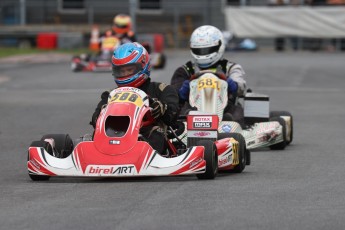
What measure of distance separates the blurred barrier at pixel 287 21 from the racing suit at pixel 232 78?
24876 millimetres

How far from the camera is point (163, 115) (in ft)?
31.9

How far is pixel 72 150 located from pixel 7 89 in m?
13.4

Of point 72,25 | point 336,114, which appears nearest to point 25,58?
point 72,25

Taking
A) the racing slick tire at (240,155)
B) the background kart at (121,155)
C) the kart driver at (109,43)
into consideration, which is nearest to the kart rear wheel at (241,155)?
the racing slick tire at (240,155)

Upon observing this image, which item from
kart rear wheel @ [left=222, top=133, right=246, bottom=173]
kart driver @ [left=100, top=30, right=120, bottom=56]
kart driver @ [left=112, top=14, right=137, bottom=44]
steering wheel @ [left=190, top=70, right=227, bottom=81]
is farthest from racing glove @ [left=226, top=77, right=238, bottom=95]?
kart driver @ [left=100, top=30, right=120, bottom=56]

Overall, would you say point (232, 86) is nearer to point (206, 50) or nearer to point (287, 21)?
point (206, 50)

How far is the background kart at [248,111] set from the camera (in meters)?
12.1

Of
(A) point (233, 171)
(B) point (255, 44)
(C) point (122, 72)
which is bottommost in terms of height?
(B) point (255, 44)

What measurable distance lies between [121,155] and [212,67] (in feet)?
14.0

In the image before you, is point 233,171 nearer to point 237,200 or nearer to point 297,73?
point 237,200

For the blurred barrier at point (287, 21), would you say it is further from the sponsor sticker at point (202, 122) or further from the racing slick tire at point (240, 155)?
the sponsor sticker at point (202, 122)

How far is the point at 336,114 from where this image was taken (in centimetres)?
1731

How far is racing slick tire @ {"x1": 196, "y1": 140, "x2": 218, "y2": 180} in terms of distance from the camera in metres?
8.98

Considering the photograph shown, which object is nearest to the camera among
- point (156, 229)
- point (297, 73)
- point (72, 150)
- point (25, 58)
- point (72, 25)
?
point (156, 229)
